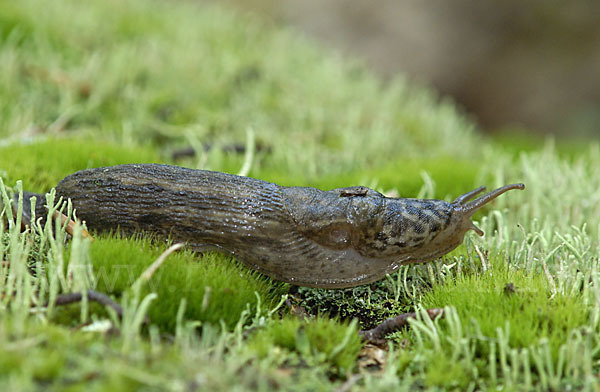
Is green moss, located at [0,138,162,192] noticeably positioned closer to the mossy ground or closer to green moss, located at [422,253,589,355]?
the mossy ground

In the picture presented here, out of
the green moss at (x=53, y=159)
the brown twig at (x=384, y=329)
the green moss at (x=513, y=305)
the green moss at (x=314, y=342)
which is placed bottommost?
the green moss at (x=314, y=342)

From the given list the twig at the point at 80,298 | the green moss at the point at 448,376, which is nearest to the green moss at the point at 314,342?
the green moss at the point at 448,376

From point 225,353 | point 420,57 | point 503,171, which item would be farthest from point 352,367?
point 420,57

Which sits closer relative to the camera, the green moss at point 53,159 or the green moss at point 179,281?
the green moss at point 179,281

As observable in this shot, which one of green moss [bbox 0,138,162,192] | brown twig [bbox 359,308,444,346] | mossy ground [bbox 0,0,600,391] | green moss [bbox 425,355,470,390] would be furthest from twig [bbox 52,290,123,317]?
green moss [bbox 0,138,162,192]

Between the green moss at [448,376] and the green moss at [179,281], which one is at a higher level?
the green moss at [179,281]

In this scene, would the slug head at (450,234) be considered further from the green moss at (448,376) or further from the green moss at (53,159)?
the green moss at (53,159)
